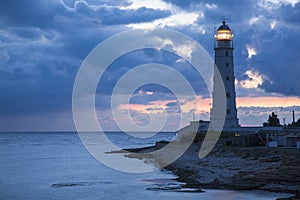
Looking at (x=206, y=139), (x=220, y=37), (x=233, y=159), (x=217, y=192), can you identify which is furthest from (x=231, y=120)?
(x=217, y=192)

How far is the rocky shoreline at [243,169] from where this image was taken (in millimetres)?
28156

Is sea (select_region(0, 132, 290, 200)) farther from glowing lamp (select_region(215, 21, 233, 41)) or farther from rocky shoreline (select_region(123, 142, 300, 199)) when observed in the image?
glowing lamp (select_region(215, 21, 233, 41))

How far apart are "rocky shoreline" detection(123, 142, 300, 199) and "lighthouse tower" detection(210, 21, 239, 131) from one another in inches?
214

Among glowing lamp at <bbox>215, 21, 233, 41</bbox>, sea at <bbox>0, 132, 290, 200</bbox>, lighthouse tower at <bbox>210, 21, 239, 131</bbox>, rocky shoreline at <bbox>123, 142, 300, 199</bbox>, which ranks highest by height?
glowing lamp at <bbox>215, 21, 233, 41</bbox>

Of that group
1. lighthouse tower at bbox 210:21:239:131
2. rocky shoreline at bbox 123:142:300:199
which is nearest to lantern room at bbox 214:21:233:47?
lighthouse tower at bbox 210:21:239:131

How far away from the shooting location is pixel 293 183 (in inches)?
1067

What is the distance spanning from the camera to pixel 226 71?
52.6 meters

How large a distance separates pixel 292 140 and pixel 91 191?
19622mm

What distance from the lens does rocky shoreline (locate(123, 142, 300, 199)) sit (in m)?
28.2

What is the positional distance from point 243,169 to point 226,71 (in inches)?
774

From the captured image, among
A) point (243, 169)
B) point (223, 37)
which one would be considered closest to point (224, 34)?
point (223, 37)

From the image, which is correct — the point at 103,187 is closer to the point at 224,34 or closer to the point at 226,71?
the point at 226,71

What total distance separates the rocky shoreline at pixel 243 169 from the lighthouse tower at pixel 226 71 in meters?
5.43

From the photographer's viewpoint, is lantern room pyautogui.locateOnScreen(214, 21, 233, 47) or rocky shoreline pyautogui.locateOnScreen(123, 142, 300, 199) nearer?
rocky shoreline pyautogui.locateOnScreen(123, 142, 300, 199)
